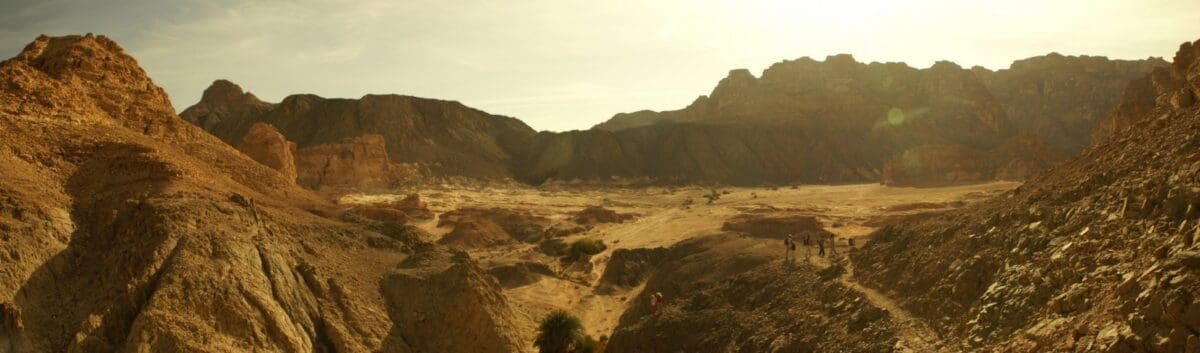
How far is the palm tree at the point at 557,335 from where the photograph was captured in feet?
61.8

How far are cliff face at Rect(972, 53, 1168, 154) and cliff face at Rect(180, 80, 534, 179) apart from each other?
64.0 metres

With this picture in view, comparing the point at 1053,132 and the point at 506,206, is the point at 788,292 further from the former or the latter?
the point at 1053,132

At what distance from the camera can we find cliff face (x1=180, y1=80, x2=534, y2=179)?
80.8 meters

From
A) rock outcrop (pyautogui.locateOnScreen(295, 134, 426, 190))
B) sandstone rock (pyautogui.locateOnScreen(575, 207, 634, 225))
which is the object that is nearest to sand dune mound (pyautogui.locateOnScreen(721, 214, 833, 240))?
sandstone rock (pyautogui.locateOnScreen(575, 207, 634, 225))

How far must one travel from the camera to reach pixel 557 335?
18.9m

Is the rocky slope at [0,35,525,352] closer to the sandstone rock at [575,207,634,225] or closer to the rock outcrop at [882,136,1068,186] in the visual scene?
the sandstone rock at [575,207,634,225]

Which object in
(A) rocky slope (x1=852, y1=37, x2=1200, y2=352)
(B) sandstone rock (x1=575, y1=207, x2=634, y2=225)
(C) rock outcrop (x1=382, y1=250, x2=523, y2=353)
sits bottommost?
(B) sandstone rock (x1=575, y1=207, x2=634, y2=225)

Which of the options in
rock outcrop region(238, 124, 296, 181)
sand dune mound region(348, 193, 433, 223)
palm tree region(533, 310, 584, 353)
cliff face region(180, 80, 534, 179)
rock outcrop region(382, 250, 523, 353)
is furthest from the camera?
cliff face region(180, 80, 534, 179)

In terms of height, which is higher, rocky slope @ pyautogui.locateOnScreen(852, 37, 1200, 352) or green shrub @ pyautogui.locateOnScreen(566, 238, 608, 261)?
rocky slope @ pyautogui.locateOnScreen(852, 37, 1200, 352)

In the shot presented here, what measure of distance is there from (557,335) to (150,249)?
8761 mm

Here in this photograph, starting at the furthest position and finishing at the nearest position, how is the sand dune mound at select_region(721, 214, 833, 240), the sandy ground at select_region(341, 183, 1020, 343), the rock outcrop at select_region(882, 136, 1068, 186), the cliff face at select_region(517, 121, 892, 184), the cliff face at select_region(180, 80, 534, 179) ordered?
the cliff face at select_region(517, 121, 892, 184) < the cliff face at select_region(180, 80, 534, 179) < the rock outcrop at select_region(882, 136, 1068, 186) < the sand dune mound at select_region(721, 214, 833, 240) < the sandy ground at select_region(341, 183, 1020, 343)

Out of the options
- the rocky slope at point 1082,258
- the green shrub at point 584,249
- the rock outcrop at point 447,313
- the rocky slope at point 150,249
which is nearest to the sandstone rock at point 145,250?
the rocky slope at point 150,249

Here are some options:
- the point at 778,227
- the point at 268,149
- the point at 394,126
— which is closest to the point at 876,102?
the point at 394,126

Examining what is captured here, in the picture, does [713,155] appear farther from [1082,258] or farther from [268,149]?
[1082,258]
